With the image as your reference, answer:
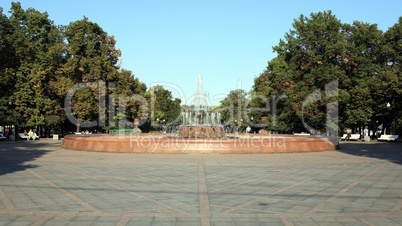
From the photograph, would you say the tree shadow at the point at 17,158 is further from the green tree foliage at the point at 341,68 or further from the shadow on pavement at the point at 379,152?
the green tree foliage at the point at 341,68

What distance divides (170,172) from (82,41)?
123ft

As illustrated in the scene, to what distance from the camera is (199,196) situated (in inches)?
314

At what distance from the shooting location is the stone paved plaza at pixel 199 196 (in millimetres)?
6117

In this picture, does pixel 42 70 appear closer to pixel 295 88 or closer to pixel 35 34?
pixel 35 34

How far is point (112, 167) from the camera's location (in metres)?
13.2

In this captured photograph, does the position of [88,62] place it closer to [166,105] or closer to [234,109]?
[234,109]

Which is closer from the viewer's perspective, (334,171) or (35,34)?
(334,171)

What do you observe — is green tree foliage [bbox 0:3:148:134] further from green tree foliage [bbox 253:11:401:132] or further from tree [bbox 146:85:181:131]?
tree [bbox 146:85:181:131]

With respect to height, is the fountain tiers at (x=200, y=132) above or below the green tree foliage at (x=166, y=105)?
below

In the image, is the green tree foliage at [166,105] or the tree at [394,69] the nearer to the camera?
the tree at [394,69]

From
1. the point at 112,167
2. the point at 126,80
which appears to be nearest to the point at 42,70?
the point at 126,80

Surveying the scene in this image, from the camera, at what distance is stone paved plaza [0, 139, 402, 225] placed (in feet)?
20.1

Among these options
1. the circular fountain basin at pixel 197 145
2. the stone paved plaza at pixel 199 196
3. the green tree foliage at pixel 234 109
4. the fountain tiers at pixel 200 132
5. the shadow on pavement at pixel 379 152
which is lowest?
the stone paved plaza at pixel 199 196

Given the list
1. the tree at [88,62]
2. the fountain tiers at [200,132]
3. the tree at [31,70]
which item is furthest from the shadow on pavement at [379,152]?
the tree at [31,70]
